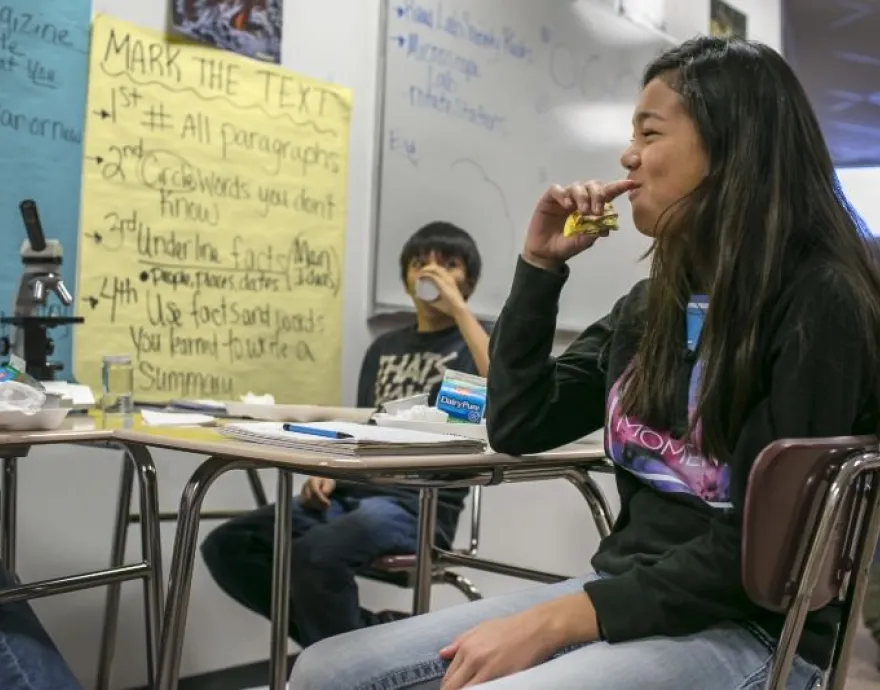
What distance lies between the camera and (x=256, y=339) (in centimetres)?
233

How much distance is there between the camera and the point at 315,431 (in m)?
1.16

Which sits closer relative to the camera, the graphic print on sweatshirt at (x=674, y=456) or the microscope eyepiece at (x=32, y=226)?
the graphic print on sweatshirt at (x=674, y=456)

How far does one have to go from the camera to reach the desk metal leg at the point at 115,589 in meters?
2.03

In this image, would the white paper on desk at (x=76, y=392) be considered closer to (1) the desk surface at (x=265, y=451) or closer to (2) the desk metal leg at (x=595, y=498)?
(1) the desk surface at (x=265, y=451)

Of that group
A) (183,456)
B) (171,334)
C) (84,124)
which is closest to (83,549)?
(183,456)

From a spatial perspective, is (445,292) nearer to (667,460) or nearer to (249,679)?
(249,679)

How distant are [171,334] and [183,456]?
0.29m

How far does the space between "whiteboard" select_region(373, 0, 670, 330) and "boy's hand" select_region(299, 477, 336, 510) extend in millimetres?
689

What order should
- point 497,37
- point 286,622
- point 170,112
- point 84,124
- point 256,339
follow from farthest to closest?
point 497,37 → point 256,339 → point 170,112 → point 84,124 → point 286,622

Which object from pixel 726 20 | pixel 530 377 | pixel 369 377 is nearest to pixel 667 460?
pixel 530 377

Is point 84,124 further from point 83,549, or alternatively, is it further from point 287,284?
point 83,549

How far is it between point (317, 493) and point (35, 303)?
66cm

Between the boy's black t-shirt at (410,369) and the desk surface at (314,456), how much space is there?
0.62 m

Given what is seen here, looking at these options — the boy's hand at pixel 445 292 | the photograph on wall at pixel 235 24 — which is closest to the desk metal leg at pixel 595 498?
the boy's hand at pixel 445 292
